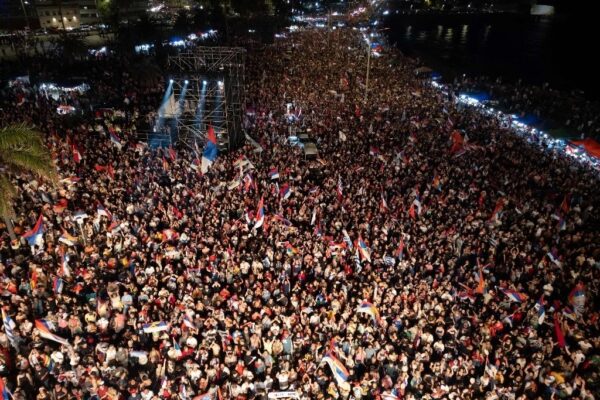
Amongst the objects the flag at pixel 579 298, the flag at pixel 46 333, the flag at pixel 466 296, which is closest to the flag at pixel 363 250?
the flag at pixel 466 296

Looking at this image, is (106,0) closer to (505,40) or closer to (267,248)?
(267,248)

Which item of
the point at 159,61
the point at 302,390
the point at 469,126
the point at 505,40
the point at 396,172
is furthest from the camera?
the point at 505,40

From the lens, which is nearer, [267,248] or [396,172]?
[267,248]

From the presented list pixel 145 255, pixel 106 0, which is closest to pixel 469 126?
pixel 145 255

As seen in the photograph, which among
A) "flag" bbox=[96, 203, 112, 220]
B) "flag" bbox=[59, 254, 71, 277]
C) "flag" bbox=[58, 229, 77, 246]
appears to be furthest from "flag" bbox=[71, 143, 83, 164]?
"flag" bbox=[59, 254, 71, 277]

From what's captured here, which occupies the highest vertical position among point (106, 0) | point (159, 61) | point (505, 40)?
point (106, 0)

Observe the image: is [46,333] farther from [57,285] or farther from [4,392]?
[57,285]

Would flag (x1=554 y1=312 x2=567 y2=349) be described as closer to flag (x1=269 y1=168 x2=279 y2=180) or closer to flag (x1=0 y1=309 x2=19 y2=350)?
flag (x1=269 y1=168 x2=279 y2=180)

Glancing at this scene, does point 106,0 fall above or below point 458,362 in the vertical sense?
above
